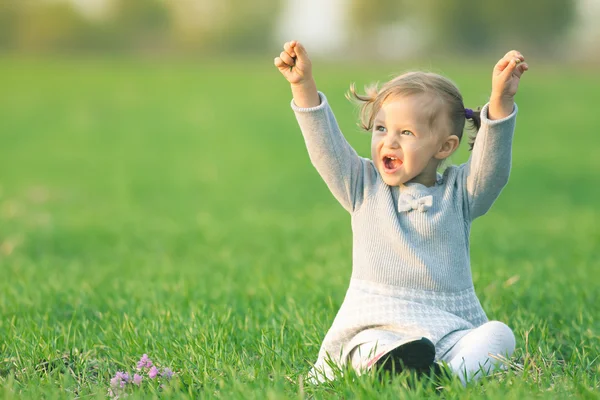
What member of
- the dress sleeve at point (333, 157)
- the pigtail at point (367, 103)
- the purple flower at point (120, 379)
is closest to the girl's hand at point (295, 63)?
the dress sleeve at point (333, 157)

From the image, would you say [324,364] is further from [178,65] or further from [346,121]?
[178,65]

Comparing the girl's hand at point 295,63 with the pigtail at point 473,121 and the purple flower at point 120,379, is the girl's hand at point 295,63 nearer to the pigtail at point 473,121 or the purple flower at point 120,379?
the pigtail at point 473,121

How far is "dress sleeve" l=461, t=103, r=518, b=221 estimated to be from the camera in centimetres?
310

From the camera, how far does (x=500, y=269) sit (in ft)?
19.1

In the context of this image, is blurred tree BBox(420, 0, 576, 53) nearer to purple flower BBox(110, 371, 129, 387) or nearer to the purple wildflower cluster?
the purple wildflower cluster

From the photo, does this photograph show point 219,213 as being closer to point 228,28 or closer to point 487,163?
point 487,163

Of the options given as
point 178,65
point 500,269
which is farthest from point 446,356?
point 178,65

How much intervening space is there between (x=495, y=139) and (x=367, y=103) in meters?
0.60

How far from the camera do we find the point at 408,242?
3209 millimetres

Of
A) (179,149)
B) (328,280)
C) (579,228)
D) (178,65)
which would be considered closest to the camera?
(328,280)

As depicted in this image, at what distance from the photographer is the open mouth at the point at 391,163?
324 cm

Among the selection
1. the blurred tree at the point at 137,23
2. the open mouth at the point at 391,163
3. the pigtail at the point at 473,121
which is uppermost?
the blurred tree at the point at 137,23

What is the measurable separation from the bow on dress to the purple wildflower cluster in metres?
1.18

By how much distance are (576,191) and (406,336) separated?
461 inches
